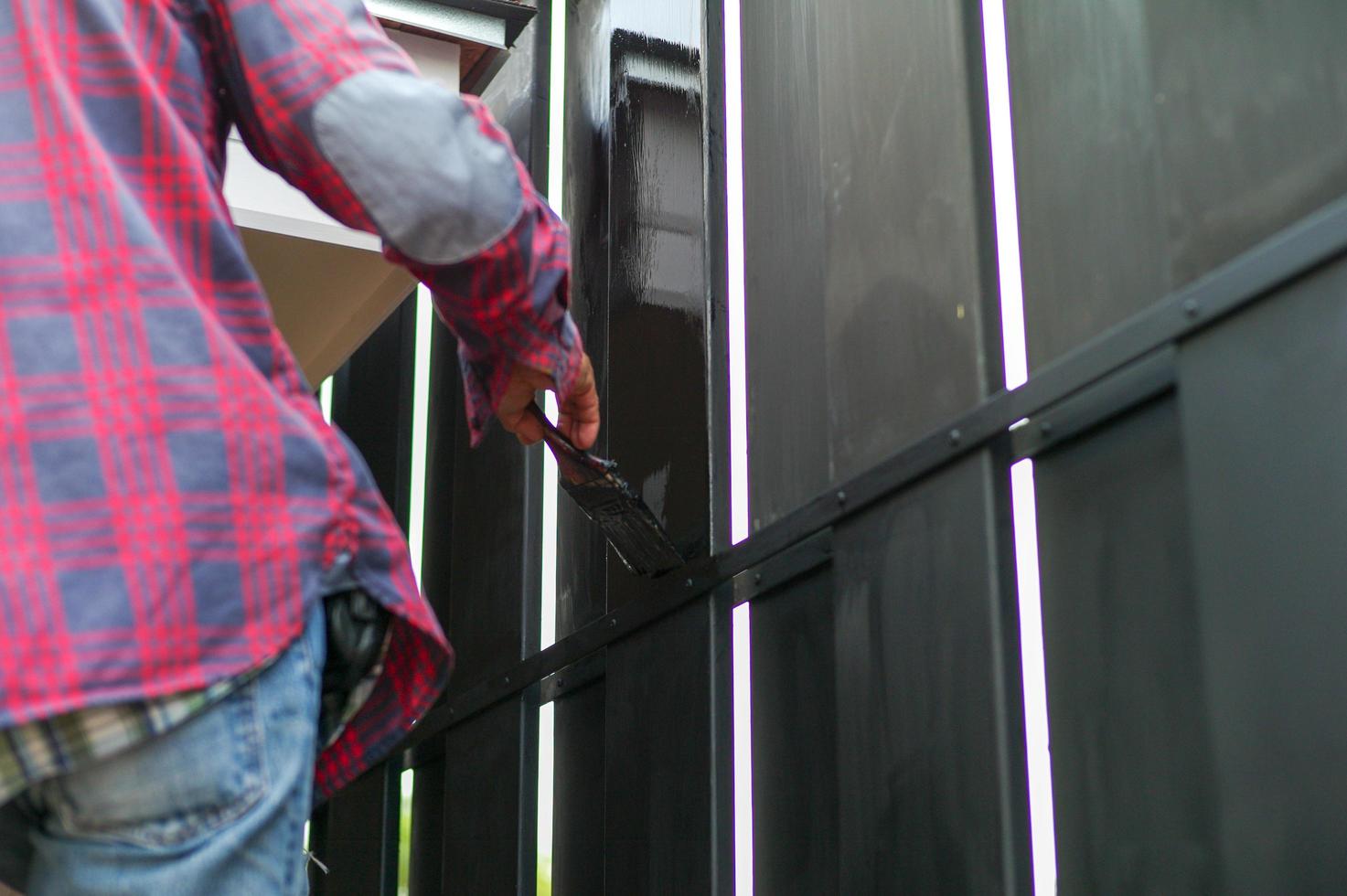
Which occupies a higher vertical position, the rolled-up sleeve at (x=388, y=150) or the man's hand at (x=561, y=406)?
the rolled-up sleeve at (x=388, y=150)

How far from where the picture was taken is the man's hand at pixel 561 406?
1.34 meters

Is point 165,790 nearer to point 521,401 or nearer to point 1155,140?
point 521,401

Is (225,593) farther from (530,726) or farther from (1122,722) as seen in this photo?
(530,726)

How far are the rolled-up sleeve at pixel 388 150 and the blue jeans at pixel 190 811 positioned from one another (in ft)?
1.10

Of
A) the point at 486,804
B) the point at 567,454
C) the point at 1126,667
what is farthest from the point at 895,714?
the point at 486,804

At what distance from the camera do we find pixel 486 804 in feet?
11.9

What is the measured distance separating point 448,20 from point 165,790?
1.81 m

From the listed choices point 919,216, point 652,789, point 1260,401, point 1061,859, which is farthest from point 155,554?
point 652,789

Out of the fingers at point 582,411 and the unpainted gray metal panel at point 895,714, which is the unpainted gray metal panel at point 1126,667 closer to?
the unpainted gray metal panel at point 895,714

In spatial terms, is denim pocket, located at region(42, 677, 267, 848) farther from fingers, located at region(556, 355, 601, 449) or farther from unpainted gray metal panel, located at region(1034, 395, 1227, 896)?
unpainted gray metal panel, located at region(1034, 395, 1227, 896)

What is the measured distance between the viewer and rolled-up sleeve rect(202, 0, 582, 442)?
3.72ft

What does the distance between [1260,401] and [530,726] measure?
214 centimetres

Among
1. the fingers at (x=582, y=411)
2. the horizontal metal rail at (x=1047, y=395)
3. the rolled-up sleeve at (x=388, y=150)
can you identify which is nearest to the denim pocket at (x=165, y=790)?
the rolled-up sleeve at (x=388, y=150)

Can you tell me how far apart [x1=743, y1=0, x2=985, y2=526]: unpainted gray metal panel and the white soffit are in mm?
484
